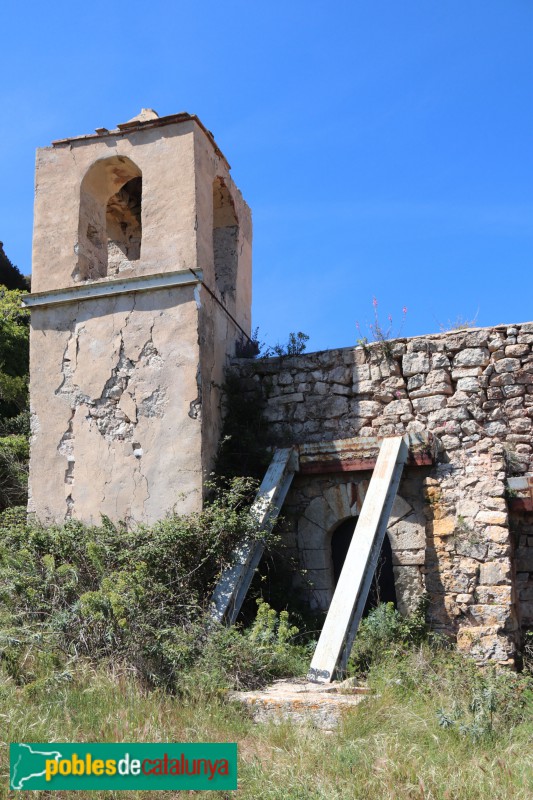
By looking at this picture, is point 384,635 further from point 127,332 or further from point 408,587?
point 127,332

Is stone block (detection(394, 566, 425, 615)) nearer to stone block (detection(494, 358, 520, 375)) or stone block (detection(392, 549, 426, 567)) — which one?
stone block (detection(392, 549, 426, 567))

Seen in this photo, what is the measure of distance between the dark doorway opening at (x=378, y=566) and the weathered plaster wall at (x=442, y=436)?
0.23m

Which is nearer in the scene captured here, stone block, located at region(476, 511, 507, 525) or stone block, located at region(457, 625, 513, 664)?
stone block, located at region(457, 625, 513, 664)

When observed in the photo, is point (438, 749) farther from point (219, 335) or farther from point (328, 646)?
point (219, 335)

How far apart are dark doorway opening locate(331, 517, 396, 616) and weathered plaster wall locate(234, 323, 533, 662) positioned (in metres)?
Answer: 0.23

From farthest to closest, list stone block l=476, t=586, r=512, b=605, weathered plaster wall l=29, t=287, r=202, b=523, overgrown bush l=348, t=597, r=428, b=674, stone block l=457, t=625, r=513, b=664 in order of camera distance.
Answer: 1. weathered plaster wall l=29, t=287, r=202, b=523
2. stone block l=476, t=586, r=512, b=605
3. stone block l=457, t=625, r=513, b=664
4. overgrown bush l=348, t=597, r=428, b=674

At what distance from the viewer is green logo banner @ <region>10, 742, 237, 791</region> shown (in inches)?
163

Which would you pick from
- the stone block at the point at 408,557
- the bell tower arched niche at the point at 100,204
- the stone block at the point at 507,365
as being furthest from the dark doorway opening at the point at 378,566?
the bell tower arched niche at the point at 100,204

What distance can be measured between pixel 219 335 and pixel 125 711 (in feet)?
16.1

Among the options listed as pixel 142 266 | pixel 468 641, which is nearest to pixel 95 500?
pixel 142 266

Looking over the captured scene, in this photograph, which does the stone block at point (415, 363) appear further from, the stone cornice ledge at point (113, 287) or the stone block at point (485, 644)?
the stone block at point (485, 644)

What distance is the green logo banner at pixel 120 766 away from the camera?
4148 mm

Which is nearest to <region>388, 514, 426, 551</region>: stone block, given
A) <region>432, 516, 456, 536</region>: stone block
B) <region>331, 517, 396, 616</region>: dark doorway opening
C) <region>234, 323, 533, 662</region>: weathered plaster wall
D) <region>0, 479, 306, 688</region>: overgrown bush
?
<region>234, 323, 533, 662</region>: weathered plaster wall

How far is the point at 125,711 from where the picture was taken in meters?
4.85
